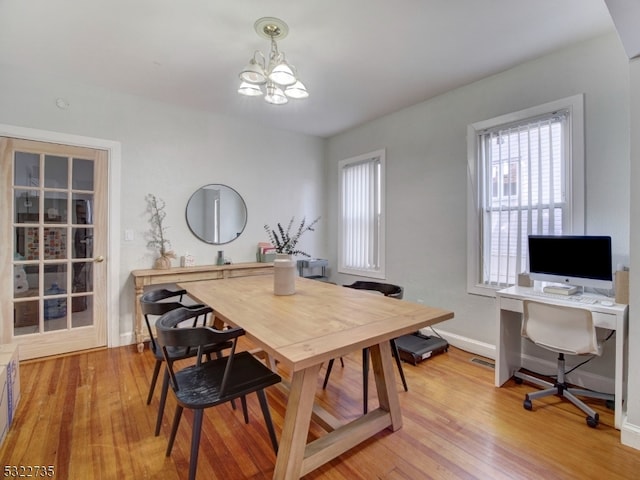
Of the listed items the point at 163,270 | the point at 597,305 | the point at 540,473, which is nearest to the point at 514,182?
the point at 597,305

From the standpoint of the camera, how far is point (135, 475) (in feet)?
5.03

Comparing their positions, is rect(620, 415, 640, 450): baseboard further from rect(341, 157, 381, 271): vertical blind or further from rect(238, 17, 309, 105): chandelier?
rect(238, 17, 309, 105): chandelier

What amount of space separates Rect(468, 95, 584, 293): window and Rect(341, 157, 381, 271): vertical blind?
4.25ft

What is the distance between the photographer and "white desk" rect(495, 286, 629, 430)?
1.90 metres

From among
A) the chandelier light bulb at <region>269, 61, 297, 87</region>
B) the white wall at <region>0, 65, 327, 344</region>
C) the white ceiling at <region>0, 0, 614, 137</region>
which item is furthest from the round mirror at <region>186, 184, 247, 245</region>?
the chandelier light bulb at <region>269, 61, 297, 87</region>

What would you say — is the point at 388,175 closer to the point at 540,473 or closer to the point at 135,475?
the point at 540,473

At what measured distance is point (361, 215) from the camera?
4312mm

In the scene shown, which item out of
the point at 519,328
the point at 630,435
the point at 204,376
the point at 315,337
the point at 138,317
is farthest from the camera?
the point at 138,317

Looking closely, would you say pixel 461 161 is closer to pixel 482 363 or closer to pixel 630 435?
pixel 482 363

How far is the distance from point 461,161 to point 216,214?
115 inches

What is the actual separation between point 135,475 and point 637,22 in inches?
131

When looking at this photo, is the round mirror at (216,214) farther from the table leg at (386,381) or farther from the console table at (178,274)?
the table leg at (386,381)

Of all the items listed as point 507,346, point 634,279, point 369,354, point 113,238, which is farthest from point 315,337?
point 113,238

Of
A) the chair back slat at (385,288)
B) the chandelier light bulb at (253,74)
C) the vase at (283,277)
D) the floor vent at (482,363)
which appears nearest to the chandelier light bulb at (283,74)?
the chandelier light bulb at (253,74)
